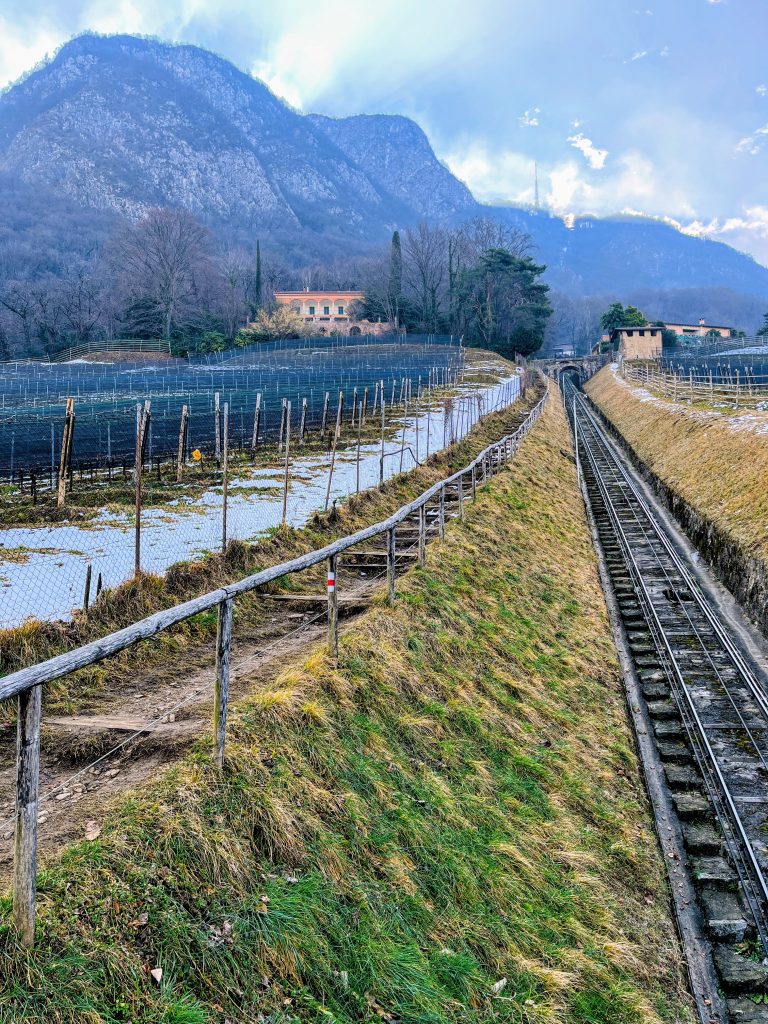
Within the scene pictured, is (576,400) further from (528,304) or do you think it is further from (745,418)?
(745,418)

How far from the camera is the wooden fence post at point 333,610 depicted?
6.78 metres

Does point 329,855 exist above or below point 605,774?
above

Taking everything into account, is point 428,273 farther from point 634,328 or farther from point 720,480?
point 720,480

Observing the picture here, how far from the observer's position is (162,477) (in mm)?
19297

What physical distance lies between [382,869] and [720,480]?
21.9 m

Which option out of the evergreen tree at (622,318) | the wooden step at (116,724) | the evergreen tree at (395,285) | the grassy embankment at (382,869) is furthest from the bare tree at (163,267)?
the wooden step at (116,724)

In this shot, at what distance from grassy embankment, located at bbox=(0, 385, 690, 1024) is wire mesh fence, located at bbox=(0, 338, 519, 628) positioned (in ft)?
12.2

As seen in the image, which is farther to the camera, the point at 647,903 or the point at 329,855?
the point at 647,903

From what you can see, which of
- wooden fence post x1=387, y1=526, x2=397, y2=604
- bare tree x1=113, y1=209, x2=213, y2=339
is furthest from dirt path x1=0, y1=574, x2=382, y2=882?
bare tree x1=113, y1=209, x2=213, y2=339

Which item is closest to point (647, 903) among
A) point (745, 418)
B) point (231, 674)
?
point (231, 674)

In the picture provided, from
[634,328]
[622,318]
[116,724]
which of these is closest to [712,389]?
[116,724]

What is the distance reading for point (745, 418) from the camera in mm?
28375

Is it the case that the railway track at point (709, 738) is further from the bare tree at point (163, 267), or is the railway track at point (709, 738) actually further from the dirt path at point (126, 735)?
the bare tree at point (163, 267)

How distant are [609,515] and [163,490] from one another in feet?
56.5
